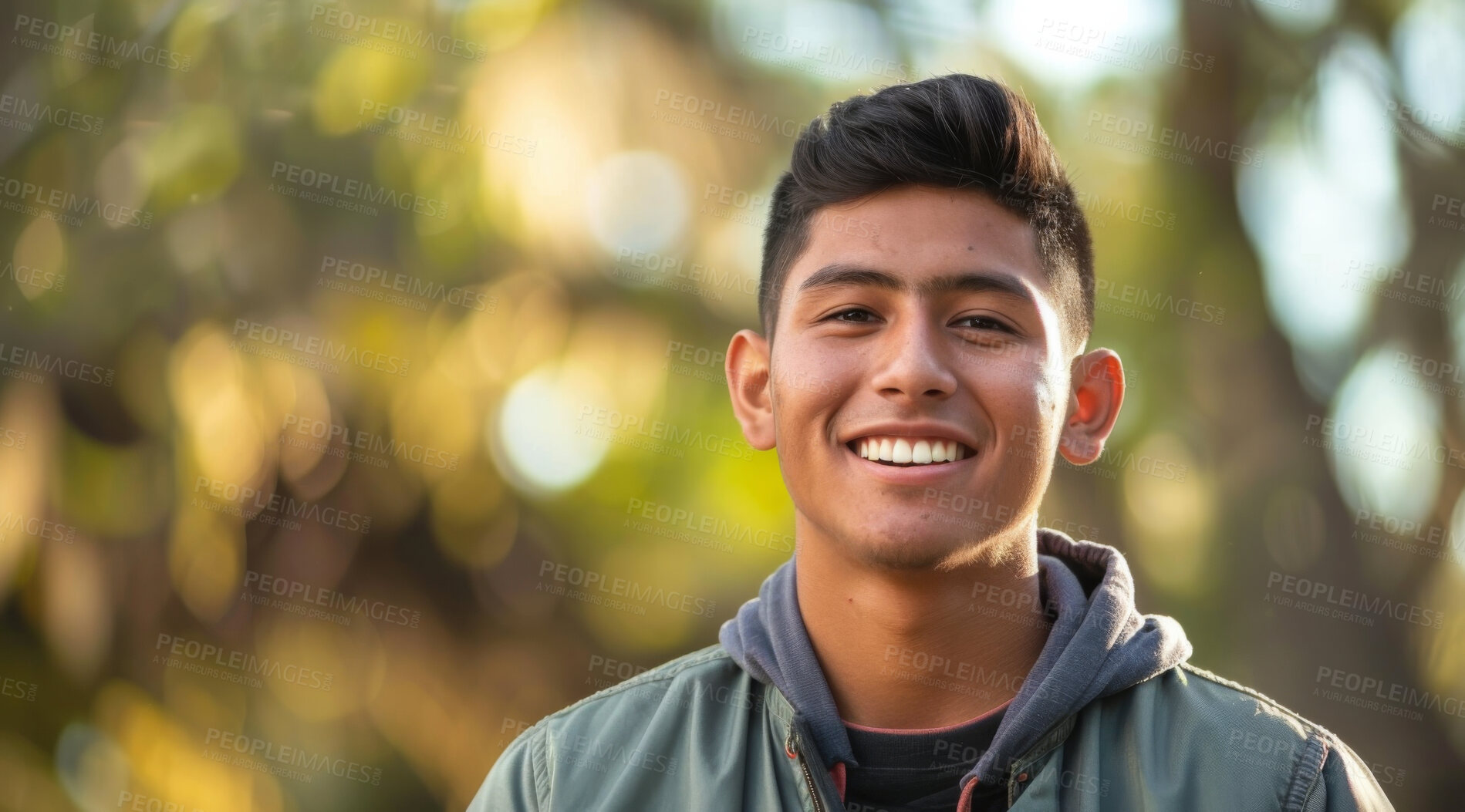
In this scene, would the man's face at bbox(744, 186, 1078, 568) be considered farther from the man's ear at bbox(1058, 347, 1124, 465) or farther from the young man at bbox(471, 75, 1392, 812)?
the man's ear at bbox(1058, 347, 1124, 465)

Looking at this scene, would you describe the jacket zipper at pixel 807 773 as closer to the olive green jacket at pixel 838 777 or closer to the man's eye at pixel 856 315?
the olive green jacket at pixel 838 777

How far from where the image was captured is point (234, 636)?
4945 mm

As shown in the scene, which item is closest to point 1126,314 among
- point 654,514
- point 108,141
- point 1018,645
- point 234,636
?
point 654,514

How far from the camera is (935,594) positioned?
2.42 m

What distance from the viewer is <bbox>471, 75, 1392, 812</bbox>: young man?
2.28m

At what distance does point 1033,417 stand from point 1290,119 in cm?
310

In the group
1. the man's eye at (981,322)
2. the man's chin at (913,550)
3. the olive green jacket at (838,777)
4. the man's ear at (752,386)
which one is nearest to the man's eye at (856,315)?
the man's eye at (981,322)

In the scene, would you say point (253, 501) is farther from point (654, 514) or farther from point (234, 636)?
point (654, 514)

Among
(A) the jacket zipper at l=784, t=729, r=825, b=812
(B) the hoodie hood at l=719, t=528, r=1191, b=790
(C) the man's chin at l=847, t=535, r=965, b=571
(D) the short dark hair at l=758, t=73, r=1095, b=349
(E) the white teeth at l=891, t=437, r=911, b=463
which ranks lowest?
(A) the jacket zipper at l=784, t=729, r=825, b=812

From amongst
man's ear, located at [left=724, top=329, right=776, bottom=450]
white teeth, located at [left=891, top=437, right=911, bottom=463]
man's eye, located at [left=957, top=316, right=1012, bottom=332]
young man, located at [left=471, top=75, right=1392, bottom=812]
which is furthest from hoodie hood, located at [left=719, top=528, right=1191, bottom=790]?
man's eye, located at [left=957, top=316, right=1012, bottom=332]

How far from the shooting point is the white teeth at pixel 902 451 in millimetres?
2311

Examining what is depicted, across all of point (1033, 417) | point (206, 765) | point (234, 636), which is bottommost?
point (206, 765)

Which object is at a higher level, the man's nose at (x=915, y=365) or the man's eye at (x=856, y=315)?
the man's eye at (x=856, y=315)

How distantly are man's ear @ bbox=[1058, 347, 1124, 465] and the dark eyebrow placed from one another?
0.30m
